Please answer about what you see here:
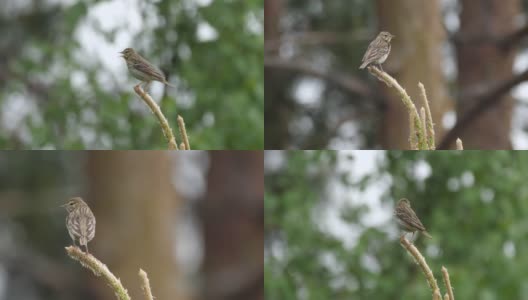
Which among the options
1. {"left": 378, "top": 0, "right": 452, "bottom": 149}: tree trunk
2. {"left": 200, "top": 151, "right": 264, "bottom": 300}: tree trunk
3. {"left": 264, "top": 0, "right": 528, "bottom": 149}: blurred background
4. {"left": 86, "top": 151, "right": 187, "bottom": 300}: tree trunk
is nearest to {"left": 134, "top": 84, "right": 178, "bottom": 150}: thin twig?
{"left": 378, "top": 0, "right": 452, "bottom": 149}: tree trunk

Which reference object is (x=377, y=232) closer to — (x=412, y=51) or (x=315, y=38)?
(x=412, y=51)

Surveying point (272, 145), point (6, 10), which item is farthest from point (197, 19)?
point (6, 10)

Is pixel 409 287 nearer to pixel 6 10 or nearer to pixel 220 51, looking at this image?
pixel 220 51

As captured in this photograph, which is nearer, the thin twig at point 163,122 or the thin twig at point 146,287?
the thin twig at point 146,287

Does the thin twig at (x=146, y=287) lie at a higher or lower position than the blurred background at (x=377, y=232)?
lower

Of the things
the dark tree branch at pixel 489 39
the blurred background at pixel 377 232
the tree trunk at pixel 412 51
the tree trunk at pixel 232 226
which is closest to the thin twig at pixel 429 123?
the tree trunk at pixel 412 51

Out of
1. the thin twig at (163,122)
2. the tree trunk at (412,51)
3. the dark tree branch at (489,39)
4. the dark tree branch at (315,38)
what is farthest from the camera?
the dark tree branch at (489,39)

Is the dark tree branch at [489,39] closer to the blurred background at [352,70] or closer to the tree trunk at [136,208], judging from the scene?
the blurred background at [352,70]
